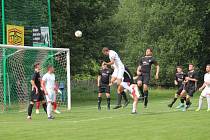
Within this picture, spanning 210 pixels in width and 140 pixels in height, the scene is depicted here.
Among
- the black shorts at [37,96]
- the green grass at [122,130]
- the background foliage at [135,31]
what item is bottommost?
the green grass at [122,130]

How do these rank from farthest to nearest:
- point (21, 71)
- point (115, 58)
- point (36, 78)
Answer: point (21, 71) → point (36, 78) → point (115, 58)

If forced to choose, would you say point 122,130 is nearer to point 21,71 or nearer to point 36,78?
point 36,78

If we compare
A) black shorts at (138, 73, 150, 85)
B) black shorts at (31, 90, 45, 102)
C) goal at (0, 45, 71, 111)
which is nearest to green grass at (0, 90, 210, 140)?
black shorts at (31, 90, 45, 102)

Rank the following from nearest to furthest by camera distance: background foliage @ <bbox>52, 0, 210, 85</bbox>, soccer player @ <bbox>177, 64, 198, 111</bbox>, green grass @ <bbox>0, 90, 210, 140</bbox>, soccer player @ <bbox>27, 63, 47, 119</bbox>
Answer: green grass @ <bbox>0, 90, 210, 140</bbox>
soccer player @ <bbox>27, 63, 47, 119</bbox>
soccer player @ <bbox>177, 64, 198, 111</bbox>
background foliage @ <bbox>52, 0, 210, 85</bbox>

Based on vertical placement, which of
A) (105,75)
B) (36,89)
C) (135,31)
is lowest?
(36,89)

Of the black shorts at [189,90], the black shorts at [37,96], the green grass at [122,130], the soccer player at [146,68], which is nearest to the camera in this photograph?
the green grass at [122,130]

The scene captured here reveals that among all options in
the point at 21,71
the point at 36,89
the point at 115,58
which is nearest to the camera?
the point at 115,58

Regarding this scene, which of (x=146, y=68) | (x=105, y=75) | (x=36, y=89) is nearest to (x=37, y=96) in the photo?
(x=36, y=89)

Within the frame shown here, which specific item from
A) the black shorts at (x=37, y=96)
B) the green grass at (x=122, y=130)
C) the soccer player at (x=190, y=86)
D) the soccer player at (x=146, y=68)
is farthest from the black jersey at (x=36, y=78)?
Result: the green grass at (x=122, y=130)

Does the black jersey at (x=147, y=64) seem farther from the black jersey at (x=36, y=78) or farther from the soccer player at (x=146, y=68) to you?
the black jersey at (x=36, y=78)

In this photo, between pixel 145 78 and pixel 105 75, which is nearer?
pixel 145 78

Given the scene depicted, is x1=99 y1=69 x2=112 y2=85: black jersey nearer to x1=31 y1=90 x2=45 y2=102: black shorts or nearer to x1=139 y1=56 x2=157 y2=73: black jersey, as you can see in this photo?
x1=139 y1=56 x2=157 y2=73: black jersey

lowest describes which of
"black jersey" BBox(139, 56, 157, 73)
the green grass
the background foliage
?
the green grass

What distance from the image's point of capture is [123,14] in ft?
240
